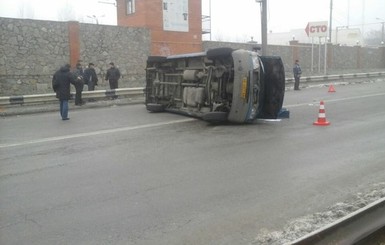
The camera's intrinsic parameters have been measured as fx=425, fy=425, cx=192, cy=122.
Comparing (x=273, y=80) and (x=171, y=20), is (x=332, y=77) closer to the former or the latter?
(x=171, y=20)

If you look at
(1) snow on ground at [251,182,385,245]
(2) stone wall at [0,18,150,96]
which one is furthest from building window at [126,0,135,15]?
(1) snow on ground at [251,182,385,245]

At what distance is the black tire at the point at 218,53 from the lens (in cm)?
1063

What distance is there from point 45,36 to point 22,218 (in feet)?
57.1

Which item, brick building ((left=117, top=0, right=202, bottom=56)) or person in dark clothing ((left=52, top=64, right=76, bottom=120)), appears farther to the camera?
brick building ((left=117, top=0, right=202, bottom=56))

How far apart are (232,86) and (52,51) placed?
12993 millimetres

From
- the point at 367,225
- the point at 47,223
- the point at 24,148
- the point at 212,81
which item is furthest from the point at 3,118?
the point at 367,225

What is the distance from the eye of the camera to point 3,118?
13.9 metres

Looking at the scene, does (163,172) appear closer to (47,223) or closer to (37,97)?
(47,223)

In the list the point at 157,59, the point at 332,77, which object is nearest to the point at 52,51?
the point at 157,59

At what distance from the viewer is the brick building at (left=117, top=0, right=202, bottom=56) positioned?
93.7 feet

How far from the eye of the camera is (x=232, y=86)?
1065 centimetres

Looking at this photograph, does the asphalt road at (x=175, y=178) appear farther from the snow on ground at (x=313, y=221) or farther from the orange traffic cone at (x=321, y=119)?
the orange traffic cone at (x=321, y=119)

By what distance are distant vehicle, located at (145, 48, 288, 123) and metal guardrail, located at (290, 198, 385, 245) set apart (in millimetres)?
6307

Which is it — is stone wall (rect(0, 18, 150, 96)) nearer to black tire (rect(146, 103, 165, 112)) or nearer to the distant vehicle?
black tire (rect(146, 103, 165, 112))
